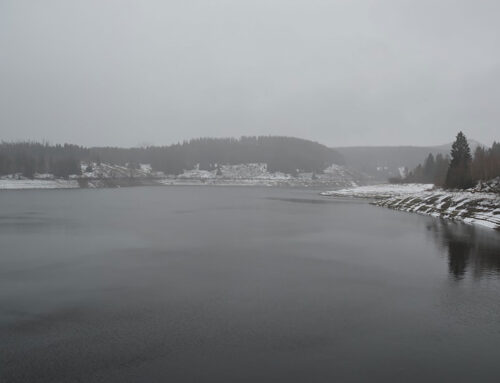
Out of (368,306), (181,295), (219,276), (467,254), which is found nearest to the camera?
(368,306)

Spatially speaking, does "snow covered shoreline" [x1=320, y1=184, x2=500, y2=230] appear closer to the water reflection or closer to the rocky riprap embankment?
the rocky riprap embankment

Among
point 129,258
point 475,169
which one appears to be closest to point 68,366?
point 129,258

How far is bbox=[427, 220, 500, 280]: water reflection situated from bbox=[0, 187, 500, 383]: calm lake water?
0.26 metres

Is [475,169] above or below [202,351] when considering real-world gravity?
above

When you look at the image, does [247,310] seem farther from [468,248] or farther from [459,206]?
[459,206]

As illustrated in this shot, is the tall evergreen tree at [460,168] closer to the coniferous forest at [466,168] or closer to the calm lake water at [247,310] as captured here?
the coniferous forest at [466,168]

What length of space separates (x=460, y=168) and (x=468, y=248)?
4766cm

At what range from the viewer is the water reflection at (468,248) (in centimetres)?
2975

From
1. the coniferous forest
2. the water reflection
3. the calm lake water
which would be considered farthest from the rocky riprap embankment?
the calm lake water

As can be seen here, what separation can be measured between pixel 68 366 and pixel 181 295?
8.86 m

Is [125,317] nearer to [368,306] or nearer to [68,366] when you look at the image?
[68,366]

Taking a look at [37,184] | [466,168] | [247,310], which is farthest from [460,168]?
[37,184]

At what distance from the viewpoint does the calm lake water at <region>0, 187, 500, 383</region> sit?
14758 millimetres

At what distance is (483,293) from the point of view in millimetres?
23953
